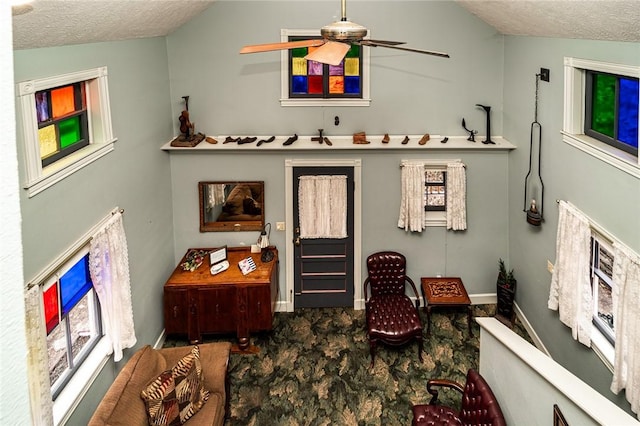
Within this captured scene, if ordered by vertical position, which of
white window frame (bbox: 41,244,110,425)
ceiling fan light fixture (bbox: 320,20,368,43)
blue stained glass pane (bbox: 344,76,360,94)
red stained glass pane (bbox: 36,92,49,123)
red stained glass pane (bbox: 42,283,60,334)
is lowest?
white window frame (bbox: 41,244,110,425)

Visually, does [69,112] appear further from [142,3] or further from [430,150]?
[430,150]

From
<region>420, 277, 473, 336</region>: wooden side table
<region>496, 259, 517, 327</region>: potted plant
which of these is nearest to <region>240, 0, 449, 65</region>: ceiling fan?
<region>420, 277, 473, 336</region>: wooden side table

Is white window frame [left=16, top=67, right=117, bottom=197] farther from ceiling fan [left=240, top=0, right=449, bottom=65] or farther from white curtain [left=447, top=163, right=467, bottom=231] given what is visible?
white curtain [left=447, top=163, right=467, bottom=231]

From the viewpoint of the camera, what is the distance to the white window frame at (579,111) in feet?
17.8

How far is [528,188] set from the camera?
24.9 ft

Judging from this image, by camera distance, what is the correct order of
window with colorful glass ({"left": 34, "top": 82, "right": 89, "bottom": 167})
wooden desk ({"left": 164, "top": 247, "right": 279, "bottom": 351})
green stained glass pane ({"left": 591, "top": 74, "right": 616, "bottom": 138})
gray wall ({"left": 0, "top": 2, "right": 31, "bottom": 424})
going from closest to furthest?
gray wall ({"left": 0, "top": 2, "right": 31, "bottom": 424}) < window with colorful glass ({"left": 34, "top": 82, "right": 89, "bottom": 167}) < green stained glass pane ({"left": 591, "top": 74, "right": 616, "bottom": 138}) < wooden desk ({"left": 164, "top": 247, "right": 279, "bottom": 351})

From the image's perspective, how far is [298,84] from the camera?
8.32 metres

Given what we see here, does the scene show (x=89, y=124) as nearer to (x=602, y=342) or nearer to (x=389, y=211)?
(x=389, y=211)

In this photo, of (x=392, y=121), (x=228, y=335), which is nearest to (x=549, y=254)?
(x=392, y=121)

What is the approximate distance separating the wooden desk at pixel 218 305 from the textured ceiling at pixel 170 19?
121 inches

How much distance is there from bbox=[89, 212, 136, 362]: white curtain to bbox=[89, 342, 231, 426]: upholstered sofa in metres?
0.28

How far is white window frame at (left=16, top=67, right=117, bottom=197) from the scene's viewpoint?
437 cm

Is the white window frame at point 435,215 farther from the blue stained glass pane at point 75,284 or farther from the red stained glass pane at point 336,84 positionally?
the blue stained glass pane at point 75,284

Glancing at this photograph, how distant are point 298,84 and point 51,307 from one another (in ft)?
15.1
